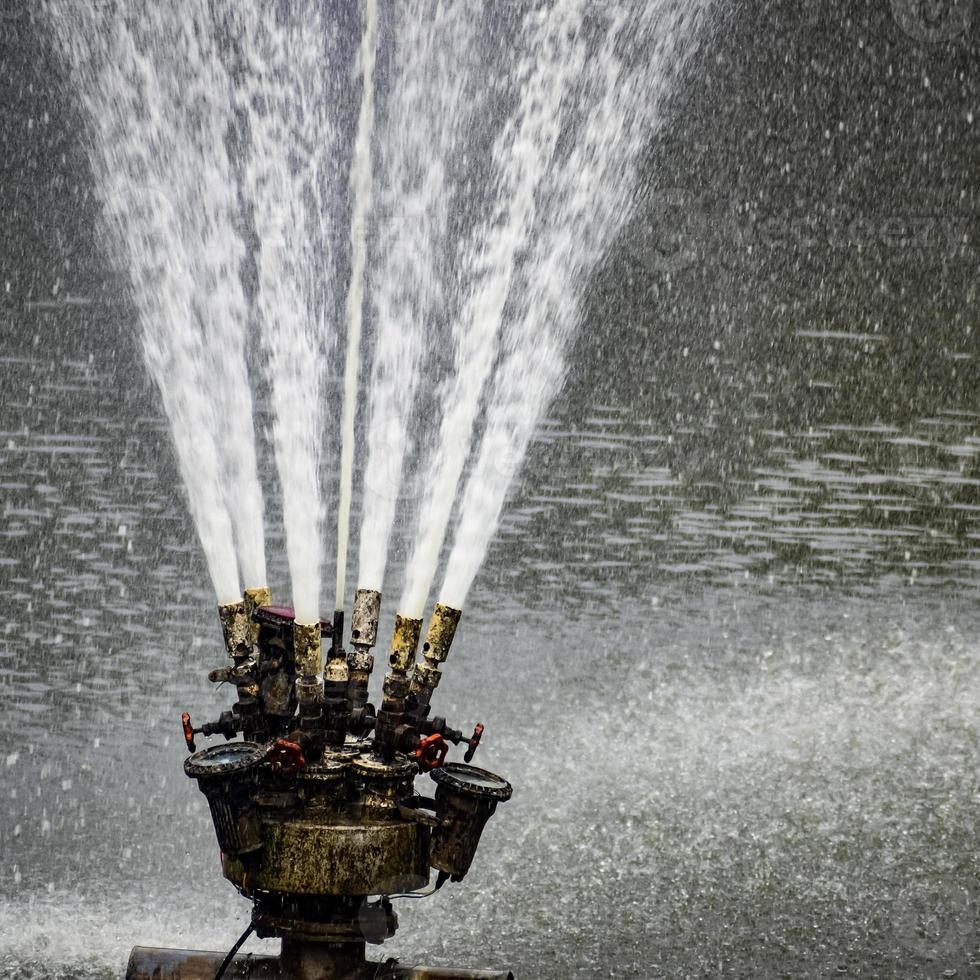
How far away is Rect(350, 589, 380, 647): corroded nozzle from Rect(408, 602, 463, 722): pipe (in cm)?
8

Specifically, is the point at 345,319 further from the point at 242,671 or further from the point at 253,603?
the point at 242,671

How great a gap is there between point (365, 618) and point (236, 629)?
0.19 metres

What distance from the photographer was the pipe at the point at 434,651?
1.96 m

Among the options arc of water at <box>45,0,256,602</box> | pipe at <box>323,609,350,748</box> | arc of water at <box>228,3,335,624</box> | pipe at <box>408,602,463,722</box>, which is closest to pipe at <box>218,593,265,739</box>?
pipe at <box>323,609,350,748</box>

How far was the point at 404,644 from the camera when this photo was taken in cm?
197

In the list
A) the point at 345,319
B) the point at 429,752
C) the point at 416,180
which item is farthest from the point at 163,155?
the point at 429,752

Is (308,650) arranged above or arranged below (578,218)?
below

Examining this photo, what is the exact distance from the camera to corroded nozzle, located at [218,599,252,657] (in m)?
1.97

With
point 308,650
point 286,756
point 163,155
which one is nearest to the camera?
point 286,756

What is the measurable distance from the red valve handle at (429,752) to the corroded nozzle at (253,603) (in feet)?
0.98

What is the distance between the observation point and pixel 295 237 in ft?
16.1

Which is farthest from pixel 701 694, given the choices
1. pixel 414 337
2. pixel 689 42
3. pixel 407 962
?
pixel 689 42

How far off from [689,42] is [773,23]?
32 centimetres

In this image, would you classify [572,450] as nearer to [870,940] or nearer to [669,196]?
[669,196]
